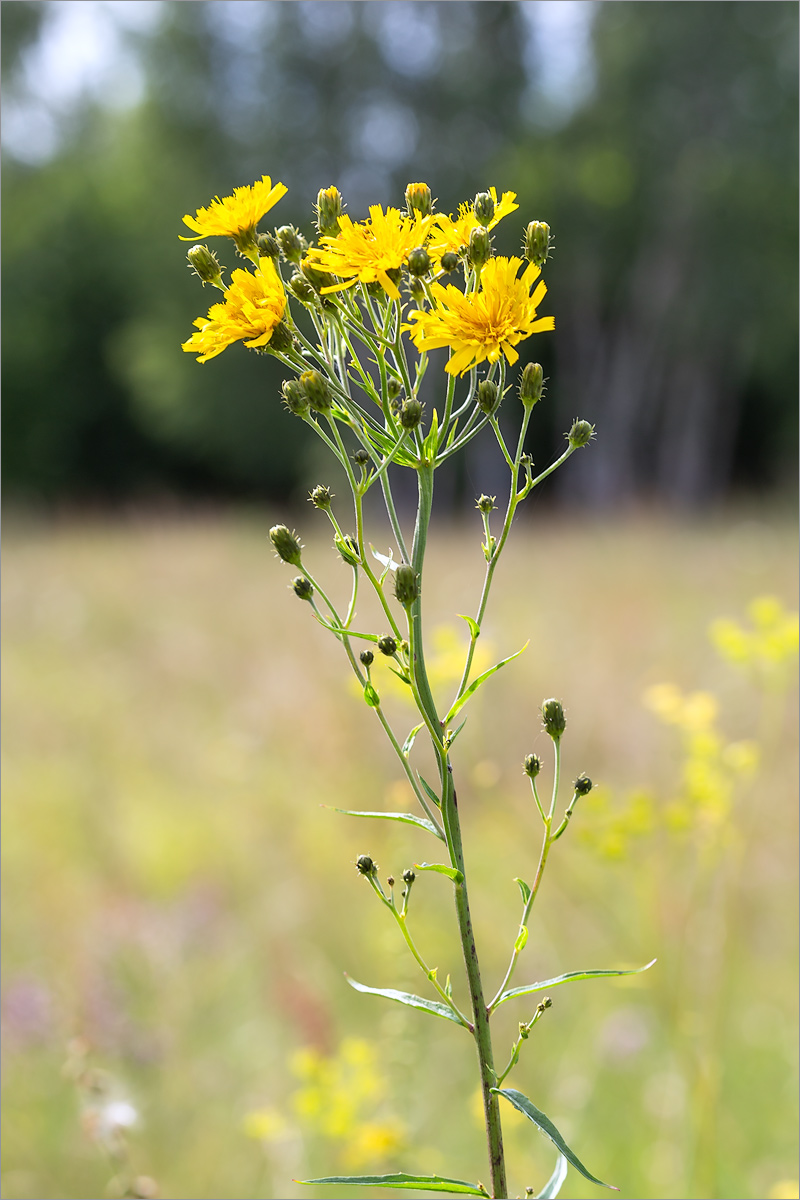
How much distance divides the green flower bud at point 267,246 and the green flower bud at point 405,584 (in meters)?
0.34

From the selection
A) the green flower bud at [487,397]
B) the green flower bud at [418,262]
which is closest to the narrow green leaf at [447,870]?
the green flower bud at [487,397]

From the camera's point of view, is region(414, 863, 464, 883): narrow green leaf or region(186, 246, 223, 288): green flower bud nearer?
region(414, 863, 464, 883): narrow green leaf

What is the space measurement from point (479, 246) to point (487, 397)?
5.3 inches

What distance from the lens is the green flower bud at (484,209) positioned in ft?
2.68

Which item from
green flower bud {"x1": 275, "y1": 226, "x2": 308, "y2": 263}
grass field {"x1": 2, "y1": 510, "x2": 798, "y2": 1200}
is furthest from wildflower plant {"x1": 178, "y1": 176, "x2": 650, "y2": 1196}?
grass field {"x1": 2, "y1": 510, "x2": 798, "y2": 1200}

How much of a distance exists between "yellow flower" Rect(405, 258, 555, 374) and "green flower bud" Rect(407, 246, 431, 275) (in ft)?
0.09

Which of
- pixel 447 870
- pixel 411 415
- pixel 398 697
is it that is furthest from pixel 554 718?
pixel 398 697

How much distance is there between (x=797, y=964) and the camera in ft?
7.95

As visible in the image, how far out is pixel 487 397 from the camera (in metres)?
0.77

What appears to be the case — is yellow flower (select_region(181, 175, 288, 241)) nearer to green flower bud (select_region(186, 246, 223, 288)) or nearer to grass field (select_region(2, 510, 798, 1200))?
green flower bud (select_region(186, 246, 223, 288))

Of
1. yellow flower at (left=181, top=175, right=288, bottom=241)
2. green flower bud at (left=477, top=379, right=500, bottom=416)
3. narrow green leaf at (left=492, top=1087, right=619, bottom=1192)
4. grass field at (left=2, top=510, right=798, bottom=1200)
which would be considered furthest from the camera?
grass field at (left=2, top=510, right=798, bottom=1200)

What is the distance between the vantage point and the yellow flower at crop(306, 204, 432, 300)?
2.49 ft

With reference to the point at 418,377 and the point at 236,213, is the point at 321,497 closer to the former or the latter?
the point at 418,377

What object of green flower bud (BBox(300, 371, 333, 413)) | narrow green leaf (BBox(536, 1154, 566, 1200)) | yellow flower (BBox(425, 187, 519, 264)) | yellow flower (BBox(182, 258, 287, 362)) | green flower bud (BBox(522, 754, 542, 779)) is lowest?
narrow green leaf (BBox(536, 1154, 566, 1200))
